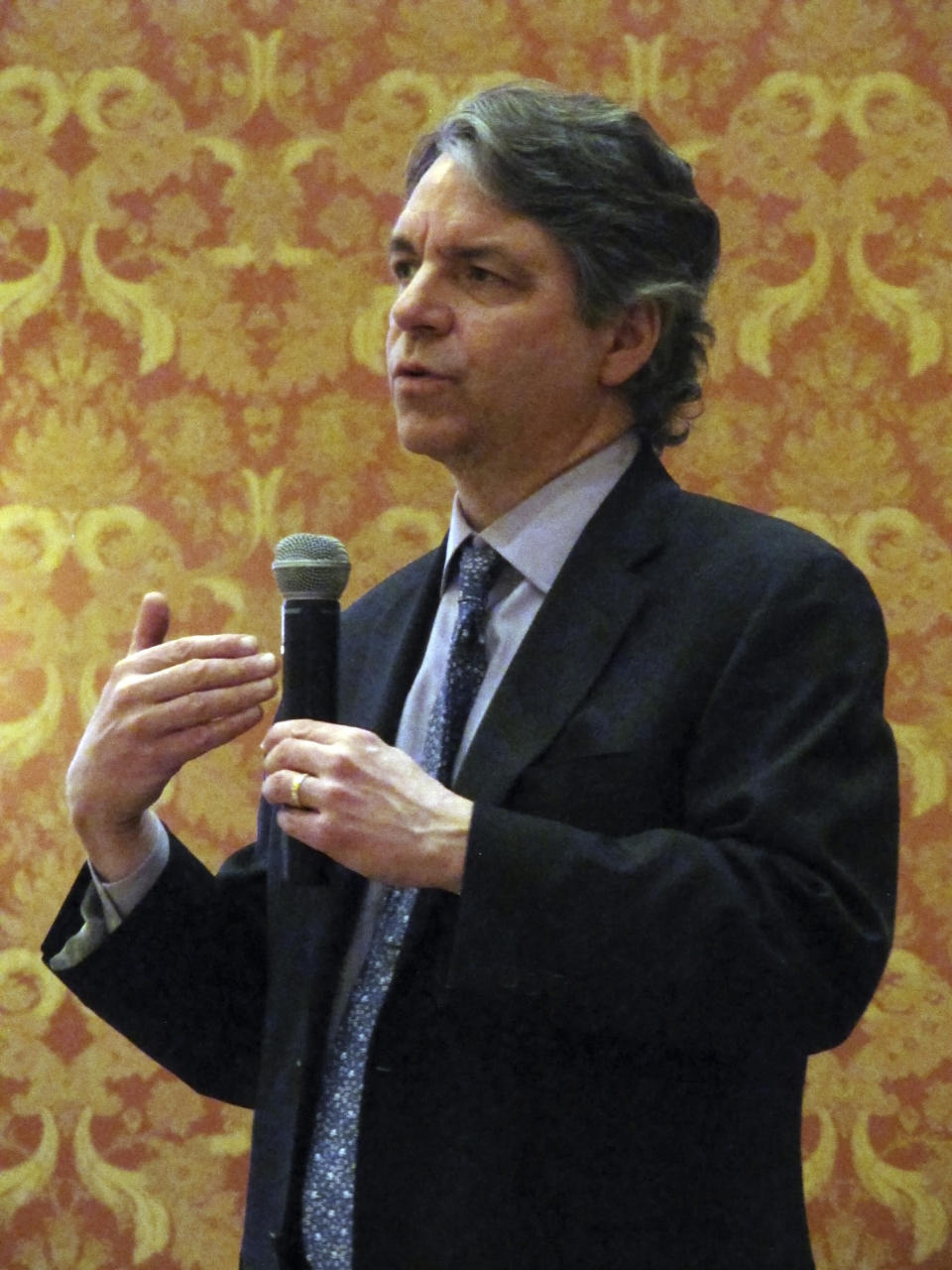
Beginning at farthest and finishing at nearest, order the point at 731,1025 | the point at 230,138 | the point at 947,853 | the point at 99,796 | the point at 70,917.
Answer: the point at 230,138
the point at 947,853
the point at 70,917
the point at 99,796
the point at 731,1025

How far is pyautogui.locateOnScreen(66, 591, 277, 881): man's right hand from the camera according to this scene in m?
1.17

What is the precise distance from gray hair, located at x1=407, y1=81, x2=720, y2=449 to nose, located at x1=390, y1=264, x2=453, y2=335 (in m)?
0.10

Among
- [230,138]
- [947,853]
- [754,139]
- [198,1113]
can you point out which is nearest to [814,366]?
[754,139]

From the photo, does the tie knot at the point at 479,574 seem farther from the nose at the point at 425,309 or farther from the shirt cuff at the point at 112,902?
the shirt cuff at the point at 112,902

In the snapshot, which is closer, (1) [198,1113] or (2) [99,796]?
(2) [99,796]

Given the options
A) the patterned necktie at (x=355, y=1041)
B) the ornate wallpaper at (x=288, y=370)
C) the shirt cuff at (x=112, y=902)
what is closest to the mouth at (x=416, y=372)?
the patterned necktie at (x=355, y=1041)

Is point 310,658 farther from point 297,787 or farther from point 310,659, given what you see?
point 297,787

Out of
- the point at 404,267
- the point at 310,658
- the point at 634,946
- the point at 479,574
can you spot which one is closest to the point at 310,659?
the point at 310,658

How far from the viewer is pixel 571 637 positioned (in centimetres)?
121

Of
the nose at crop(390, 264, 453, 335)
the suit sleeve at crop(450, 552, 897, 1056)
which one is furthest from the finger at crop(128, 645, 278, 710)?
the nose at crop(390, 264, 453, 335)

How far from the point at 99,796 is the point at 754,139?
6.32ft

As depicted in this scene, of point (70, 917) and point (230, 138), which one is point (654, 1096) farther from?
point (230, 138)

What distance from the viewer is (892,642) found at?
8.76 feet

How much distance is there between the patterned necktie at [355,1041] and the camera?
1158 millimetres
